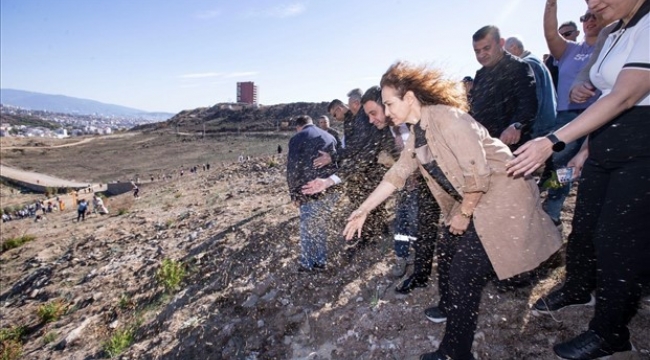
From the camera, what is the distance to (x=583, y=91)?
2641 millimetres

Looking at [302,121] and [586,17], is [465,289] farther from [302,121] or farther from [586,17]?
[586,17]

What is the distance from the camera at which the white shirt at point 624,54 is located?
158 centimetres

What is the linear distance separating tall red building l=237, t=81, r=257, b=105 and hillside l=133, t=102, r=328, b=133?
5.93m

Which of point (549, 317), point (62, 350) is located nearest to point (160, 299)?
point (62, 350)

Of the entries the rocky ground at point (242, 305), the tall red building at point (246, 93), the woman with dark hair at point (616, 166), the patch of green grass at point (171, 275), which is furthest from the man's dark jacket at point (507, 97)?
the tall red building at point (246, 93)

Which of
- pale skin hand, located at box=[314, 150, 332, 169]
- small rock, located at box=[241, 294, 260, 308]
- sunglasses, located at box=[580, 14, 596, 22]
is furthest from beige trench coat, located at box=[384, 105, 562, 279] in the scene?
small rock, located at box=[241, 294, 260, 308]

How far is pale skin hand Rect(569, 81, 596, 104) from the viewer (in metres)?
2.61

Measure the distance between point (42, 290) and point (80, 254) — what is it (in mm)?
1195

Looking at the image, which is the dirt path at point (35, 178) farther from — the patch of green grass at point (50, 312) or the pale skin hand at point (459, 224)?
the pale skin hand at point (459, 224)

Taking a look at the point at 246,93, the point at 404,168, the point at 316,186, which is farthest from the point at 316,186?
the point at 246,93

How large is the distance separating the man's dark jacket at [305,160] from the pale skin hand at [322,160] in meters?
0.05

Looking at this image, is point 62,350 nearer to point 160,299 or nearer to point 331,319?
point 160,299

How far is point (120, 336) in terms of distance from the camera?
388cm

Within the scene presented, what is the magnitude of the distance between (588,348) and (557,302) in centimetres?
51
